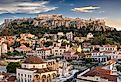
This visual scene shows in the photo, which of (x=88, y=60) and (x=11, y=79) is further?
(x=88, y=60)

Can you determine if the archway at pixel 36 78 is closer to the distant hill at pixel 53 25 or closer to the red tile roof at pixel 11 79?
the red tile roof at pixel 11 79

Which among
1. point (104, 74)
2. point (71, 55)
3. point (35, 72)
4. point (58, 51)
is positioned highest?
point (104, 74)

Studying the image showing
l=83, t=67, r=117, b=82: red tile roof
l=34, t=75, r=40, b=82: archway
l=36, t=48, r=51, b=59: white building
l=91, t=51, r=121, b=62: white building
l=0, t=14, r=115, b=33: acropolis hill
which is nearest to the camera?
l=83, t=67, r=117, b=82: red tile roof

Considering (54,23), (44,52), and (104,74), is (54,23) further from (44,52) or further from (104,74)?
(104,74)

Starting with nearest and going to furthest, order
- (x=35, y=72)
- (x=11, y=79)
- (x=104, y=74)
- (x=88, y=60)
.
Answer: (x=104, y=74) → (x=35, y=72) → (x=11, y=79) → (x=88, y=60)

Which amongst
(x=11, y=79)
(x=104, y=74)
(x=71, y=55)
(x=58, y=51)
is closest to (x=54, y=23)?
(x=58, y=51)

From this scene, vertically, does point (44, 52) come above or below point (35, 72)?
below

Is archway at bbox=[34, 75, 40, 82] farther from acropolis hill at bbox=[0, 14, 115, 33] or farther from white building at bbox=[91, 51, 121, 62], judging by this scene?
acropolis hill at bbox=[0, 14, 115, 33]

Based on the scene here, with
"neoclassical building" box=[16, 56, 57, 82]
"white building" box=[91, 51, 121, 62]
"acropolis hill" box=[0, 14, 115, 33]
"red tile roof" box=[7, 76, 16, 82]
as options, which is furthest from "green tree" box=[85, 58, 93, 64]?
"acropolis hill" box=[0, 14, 115, 33]
